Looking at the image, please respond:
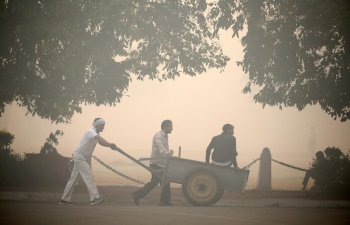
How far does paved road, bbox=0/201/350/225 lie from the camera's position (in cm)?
1023

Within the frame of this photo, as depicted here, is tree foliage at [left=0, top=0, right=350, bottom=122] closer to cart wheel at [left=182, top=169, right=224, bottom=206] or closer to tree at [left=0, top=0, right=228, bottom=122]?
tree at [left=0, top=0, right=228, bottom=122]

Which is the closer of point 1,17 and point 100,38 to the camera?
point 1,17

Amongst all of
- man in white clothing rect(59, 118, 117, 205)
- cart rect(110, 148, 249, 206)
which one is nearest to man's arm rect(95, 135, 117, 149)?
man in white clothing rect(59, 118, 117, 205)

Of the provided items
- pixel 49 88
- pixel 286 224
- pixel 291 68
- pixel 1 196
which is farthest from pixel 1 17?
pixel 286 224

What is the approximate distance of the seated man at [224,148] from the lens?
1496cm

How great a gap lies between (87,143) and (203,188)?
9.82 ft

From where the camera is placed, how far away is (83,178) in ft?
45.0

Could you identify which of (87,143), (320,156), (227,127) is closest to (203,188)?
(227,127)

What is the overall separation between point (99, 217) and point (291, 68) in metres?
11.2

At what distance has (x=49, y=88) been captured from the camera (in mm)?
21469

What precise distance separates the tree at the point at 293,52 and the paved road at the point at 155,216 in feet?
22.5

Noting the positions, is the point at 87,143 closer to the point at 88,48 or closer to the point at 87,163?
the point at 87,163

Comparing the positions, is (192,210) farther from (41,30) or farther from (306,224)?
(41,30)

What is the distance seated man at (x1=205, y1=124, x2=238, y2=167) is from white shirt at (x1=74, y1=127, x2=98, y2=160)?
302 cm
